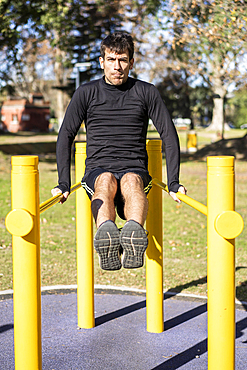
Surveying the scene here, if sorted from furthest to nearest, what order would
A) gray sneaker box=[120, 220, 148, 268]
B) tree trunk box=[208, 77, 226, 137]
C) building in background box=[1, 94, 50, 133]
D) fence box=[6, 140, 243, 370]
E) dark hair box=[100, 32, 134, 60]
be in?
1. building in background box=[1, 94, 50, 133]
2. tree trunk box=[208, 77, 226, 137]
3. dark hair box=[100, 32, 134, 60]
4. gray sneaker box=[120, 220, 148, 268]
5. fence box=[6, 140, 243, 370]

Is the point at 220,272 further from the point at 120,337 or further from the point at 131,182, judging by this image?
the point at 120,337

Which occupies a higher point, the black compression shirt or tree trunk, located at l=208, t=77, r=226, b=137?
tree trunk, located at l=208, t=77, r=226, b=137

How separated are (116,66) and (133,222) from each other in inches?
44.1

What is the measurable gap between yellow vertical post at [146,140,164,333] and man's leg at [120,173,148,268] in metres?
0.70

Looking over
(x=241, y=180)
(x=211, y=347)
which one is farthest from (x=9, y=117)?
(x=211, y=347)

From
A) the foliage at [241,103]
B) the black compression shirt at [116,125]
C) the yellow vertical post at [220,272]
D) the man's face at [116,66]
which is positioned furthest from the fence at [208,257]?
the foliage at [241,103]

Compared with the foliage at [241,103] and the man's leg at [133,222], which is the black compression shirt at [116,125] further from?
the foliage at [241,103]

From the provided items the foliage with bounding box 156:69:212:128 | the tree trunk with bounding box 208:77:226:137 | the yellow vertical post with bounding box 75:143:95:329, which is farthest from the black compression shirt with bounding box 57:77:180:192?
the foliage with bounding box 156:69:212:128

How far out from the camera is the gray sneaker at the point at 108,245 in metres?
2.47

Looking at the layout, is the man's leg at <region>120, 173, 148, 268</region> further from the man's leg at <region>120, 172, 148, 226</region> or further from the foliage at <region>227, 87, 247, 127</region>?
the foliage at <region>227, 87, 247, 127</region>

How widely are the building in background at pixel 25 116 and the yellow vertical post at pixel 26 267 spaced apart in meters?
48.6

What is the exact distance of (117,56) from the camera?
3.06 meters

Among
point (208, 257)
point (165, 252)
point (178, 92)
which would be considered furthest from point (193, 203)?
point (178, 92)

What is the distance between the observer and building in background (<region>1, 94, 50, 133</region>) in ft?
163
